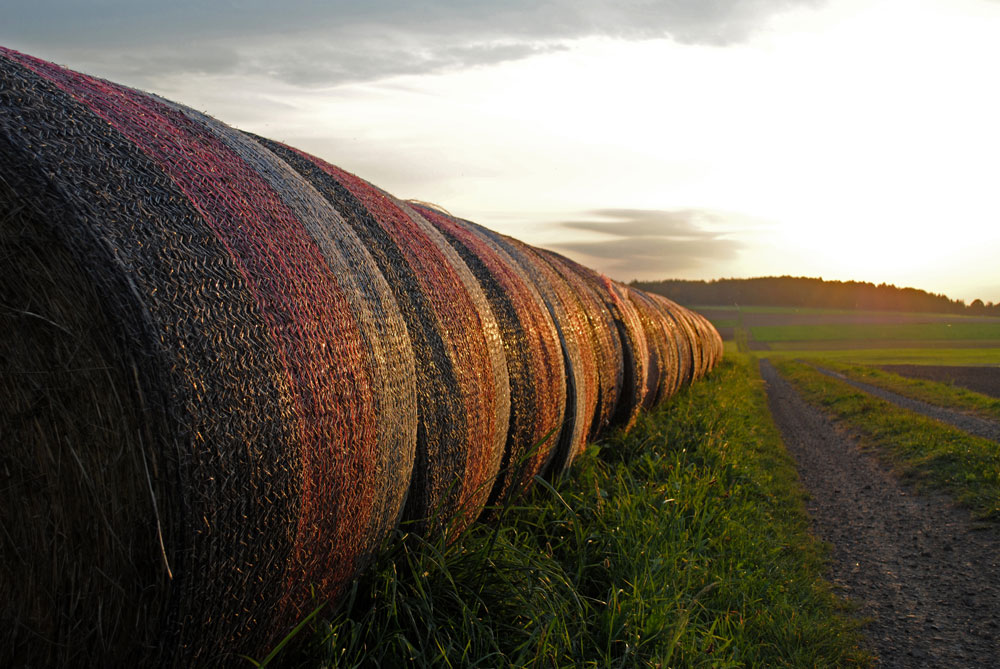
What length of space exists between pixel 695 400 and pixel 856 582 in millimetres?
6515

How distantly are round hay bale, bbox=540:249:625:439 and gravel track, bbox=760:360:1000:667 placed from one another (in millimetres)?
2081

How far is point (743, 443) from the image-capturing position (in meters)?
9.30

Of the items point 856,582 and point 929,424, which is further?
point 929,424

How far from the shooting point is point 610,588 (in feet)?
11.4

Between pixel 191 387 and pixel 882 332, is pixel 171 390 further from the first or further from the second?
pixel 882 332

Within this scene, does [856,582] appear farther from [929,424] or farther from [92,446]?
[929,424]

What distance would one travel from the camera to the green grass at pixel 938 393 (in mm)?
15191

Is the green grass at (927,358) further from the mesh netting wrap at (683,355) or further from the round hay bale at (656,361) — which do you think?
the round hay bale at (656,361)

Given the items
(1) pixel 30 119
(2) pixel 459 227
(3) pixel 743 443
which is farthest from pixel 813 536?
(1) pixel 30 119

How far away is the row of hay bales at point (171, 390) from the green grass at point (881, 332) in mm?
61093

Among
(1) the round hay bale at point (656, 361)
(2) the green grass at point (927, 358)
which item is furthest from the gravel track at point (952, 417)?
(2) the green grass at point (927, 358)

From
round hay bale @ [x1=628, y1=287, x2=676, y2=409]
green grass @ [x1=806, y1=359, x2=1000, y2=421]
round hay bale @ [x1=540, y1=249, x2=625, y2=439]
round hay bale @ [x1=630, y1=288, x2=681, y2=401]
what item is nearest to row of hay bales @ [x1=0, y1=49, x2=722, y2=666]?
round hay bale @ [x1=540, y1=249, x2=625, y2=439]

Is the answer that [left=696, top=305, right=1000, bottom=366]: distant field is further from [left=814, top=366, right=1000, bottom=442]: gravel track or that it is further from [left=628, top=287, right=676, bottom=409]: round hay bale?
[left=628, top=287, right=676, bottom=409]: round hay bale

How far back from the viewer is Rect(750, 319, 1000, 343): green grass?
57.9 m
